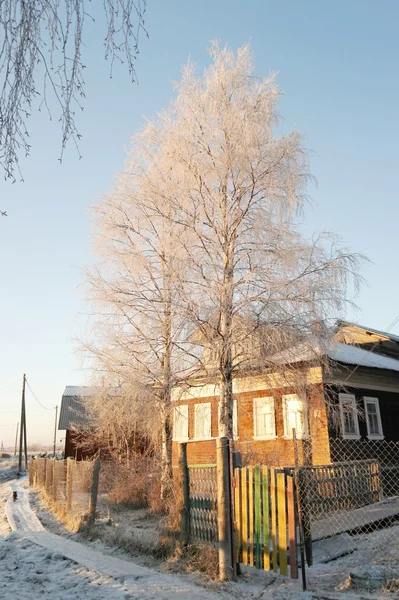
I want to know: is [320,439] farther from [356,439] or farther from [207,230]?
[207,230]

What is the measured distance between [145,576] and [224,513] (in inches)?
54.7

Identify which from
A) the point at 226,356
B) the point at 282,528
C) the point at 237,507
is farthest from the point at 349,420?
the point at 282,528

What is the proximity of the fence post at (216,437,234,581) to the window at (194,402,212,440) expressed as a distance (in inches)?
483

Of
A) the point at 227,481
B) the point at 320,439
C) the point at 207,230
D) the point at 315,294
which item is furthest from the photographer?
the point at 320,439

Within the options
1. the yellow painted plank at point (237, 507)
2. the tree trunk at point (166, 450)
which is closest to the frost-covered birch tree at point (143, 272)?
the tree trunk at point (166, 450)

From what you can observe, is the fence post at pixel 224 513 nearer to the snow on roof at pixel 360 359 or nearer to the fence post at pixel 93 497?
the fence post at pixel 93 497

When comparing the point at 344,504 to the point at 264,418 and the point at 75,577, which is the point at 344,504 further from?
the point at 75,577

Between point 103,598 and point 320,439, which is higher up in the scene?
point 320,439

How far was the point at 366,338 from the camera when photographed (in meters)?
22.5

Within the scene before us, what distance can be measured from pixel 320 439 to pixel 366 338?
834cm

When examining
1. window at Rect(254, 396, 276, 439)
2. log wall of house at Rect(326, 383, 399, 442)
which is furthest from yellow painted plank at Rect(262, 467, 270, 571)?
window at Rect(254, 396, 276, 439)

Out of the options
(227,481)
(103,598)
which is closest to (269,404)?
(227,481)

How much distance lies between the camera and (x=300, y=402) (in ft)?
54.0

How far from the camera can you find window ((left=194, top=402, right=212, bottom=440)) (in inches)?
764
